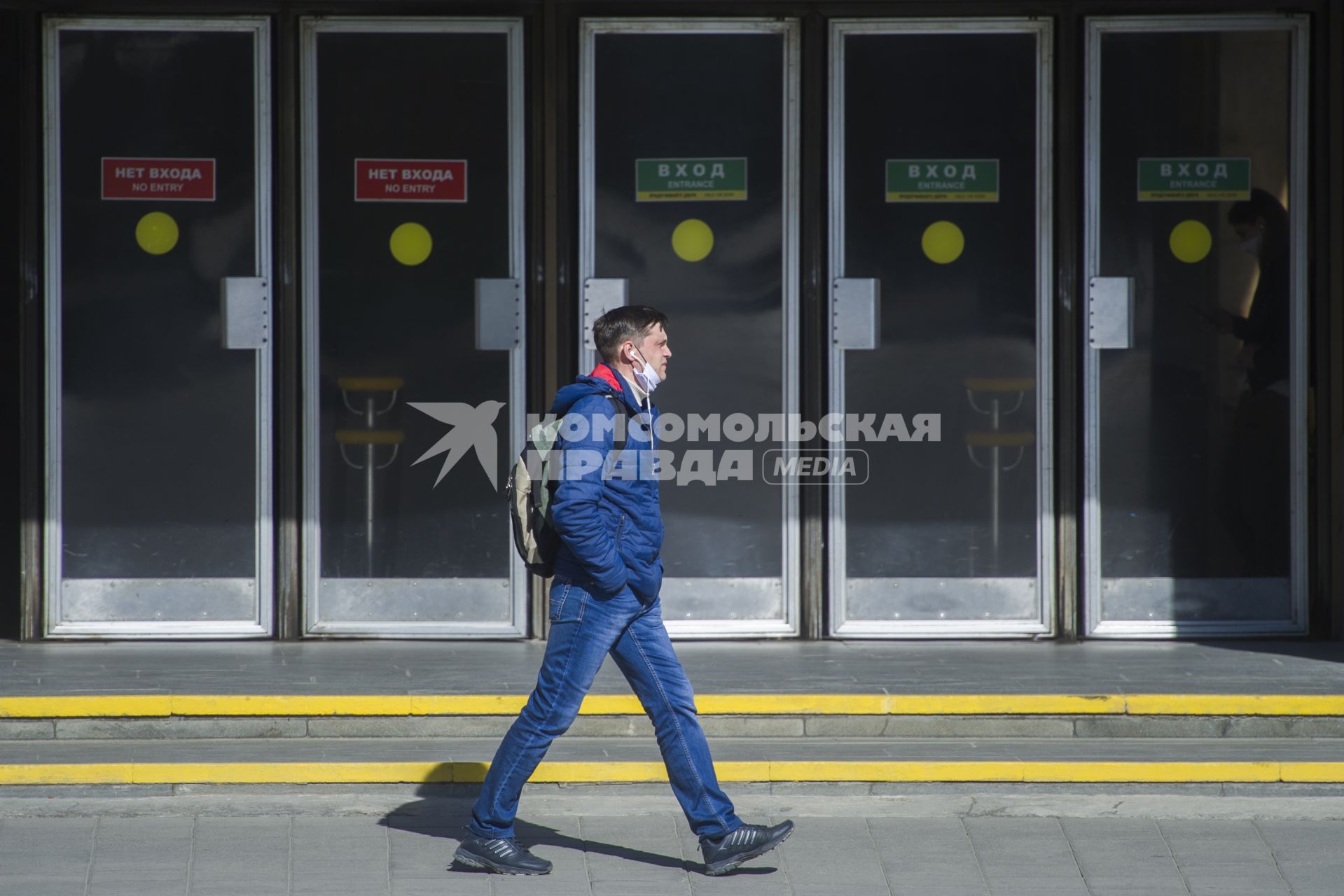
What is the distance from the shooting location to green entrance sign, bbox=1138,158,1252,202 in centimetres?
816

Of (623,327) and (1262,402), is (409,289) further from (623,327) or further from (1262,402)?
(1262,402)

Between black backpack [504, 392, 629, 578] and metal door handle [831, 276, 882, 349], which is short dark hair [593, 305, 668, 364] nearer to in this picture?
black backpack [504, 392, 629, 578]

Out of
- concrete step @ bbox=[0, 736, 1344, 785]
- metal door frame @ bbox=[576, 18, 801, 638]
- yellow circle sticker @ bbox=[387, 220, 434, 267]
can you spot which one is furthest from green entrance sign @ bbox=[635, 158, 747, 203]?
concrete step @ bbox=[0, 736, 1344, 785]

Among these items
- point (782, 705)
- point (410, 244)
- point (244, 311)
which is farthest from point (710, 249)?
point (782, 705)

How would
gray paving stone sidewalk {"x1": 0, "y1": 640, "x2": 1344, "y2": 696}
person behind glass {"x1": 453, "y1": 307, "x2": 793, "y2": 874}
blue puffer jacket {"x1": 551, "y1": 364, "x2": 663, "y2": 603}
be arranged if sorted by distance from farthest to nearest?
gray paving stone sidewalk {"x1": 0, "y1": 640, "x2": 1344, "y2": 696}
person behind glass {"x1": 453, "y1": 307, "x2": 793, "y2": 874}
blue puffer jacket {"x1": 551, "y1": 364, "x2": 663, "y2": 603}

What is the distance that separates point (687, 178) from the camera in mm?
8164

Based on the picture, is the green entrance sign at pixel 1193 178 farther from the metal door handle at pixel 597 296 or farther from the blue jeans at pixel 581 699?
the blue jeans at pixel 581 699

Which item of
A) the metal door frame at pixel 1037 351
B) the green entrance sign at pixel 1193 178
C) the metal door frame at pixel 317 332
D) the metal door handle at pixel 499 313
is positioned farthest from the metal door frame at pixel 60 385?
the green entrance sign at pixel 1193 178

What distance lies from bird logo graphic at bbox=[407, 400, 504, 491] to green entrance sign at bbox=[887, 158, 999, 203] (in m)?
2.37

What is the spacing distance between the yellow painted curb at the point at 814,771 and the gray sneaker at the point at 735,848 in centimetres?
83

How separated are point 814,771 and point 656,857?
0.88 meters

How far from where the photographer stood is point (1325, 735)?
6668mm

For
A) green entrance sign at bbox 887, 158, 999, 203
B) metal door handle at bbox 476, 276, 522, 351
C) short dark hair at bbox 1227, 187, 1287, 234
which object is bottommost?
metal door handle at bbox 476, 276, 522, 351

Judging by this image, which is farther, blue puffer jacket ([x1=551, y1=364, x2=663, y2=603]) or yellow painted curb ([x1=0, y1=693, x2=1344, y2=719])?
yellow painted curb ([x1=0, y1=693, x2=1344, y2=719])
